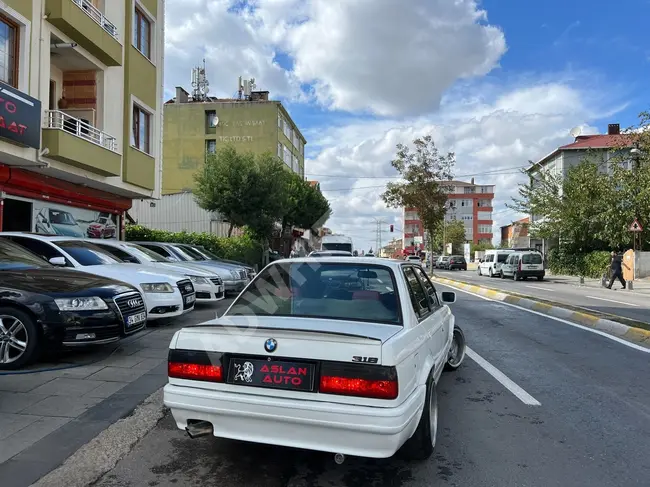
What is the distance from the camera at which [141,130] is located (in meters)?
18.5

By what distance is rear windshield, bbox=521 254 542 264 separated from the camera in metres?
29.0

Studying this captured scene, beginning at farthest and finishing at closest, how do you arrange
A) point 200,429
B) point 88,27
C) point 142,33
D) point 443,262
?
point 443,262, point 142,33, point 88,27, point 200,429

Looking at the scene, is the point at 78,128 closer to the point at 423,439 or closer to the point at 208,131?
the point at 423,439

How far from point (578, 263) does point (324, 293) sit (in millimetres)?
31742

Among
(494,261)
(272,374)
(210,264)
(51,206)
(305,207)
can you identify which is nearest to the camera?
(272,374)

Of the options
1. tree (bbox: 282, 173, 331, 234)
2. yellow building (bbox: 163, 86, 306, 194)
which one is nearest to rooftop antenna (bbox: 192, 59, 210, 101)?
yellow building (bbox: 163, 86, 306, 194)

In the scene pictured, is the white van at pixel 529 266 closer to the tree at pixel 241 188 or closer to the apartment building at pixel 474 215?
the tree at pixel 241 188

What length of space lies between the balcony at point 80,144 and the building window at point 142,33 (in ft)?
14.8

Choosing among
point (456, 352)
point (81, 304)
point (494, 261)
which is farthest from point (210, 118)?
point (456, 352)

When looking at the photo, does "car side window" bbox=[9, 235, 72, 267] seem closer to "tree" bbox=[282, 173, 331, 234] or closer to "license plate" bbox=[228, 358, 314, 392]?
"license plate" bbox=[228, 358, 314, 392]

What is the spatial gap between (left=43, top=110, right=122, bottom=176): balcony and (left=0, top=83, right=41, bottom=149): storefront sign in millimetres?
413

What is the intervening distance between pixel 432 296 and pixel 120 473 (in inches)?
126

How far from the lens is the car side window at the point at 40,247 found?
8070 millimetres

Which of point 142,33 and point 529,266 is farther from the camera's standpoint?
point 529,266
